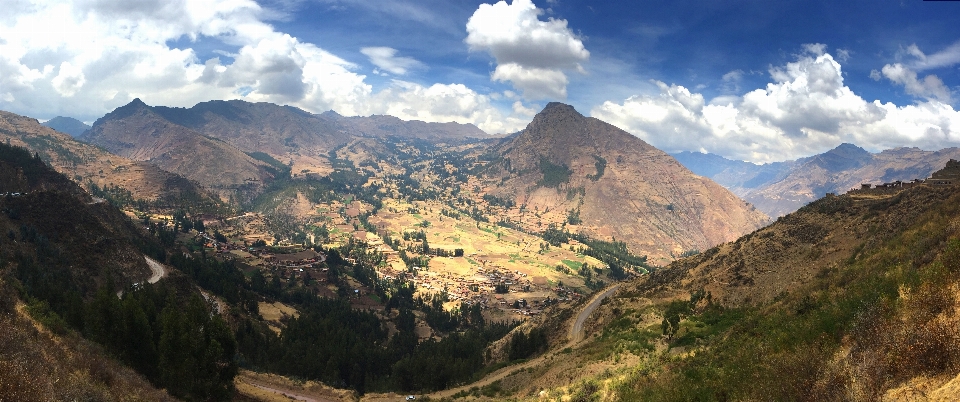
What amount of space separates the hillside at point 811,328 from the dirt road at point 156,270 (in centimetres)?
8873

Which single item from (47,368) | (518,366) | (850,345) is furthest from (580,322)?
(47,368)

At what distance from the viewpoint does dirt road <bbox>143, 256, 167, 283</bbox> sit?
322 feet

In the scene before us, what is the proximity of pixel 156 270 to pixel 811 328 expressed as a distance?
130m

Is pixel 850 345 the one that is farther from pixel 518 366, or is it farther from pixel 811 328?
pixel 518 366

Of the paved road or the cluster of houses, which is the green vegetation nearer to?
the paved road

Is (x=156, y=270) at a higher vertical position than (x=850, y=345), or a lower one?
lower

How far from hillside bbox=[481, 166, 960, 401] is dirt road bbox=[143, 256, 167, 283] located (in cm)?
8873

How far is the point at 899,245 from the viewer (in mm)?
30906

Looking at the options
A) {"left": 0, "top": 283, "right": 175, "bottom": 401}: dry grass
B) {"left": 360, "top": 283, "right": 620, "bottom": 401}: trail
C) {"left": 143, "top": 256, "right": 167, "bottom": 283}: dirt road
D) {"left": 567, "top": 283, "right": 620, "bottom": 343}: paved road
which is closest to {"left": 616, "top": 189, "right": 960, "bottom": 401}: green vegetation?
{"left": 0, "top": 283, "right": 175, "bottom": 401}: dry grass

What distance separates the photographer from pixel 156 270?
107 metres

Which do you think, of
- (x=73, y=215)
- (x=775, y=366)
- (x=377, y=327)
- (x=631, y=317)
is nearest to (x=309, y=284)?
(x=377, y=327)

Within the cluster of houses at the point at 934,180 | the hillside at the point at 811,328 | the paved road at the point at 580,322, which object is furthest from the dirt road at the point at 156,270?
the cluster of houses at the point at 934,180

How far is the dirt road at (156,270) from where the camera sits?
322 feet

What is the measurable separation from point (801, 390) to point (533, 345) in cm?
6856
